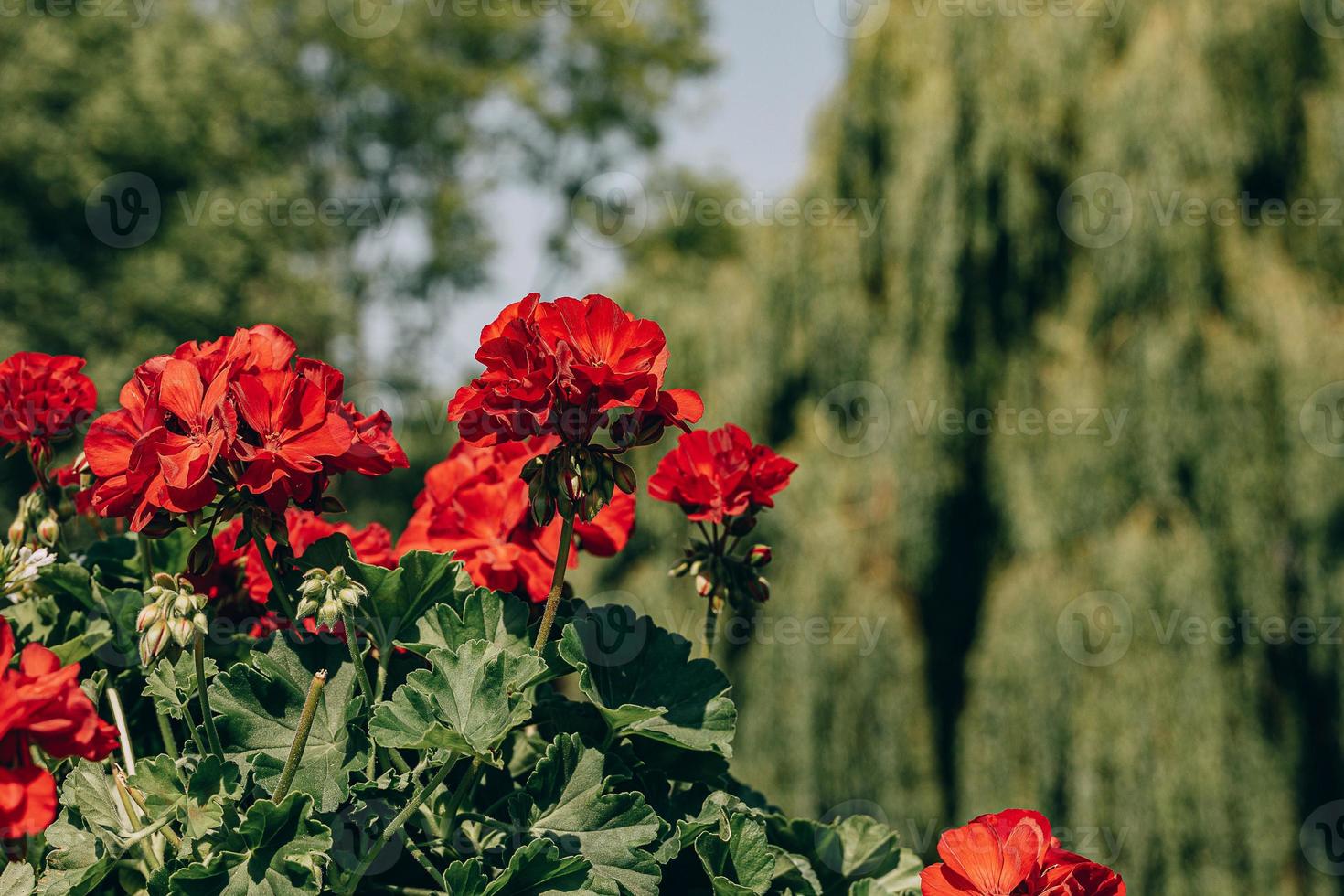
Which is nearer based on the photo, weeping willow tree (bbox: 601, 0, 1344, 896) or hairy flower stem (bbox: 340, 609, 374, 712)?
hairy flower stem (bbox: 340, 609, 374, 712)

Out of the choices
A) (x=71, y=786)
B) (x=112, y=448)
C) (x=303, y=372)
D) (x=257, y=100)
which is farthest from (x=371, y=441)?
(x=257, y=100)

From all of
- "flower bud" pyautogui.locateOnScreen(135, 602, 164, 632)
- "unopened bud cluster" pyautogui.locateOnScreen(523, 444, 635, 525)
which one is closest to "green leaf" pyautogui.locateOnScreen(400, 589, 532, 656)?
"unopened bud cluster" pyautogui.locateOnScreen(523, 444, 635, 525)

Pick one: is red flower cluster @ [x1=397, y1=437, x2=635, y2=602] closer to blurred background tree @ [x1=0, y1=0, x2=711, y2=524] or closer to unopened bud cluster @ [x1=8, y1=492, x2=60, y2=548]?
unopened bud cluster @ [x1=8, y1=492, x2=60, y2=548]

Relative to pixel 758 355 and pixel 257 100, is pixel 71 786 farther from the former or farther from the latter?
pixel 257 100

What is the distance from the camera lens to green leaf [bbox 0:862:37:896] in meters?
0.99

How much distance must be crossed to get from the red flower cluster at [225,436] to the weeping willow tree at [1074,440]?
405 cm

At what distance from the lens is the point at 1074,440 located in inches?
187

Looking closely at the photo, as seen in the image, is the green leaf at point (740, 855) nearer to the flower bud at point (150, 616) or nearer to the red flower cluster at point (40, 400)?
the flower bud at point (150, 616)

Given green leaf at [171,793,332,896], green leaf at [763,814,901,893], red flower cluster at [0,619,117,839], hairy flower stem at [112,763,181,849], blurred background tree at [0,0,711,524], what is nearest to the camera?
red flower cluster at [0,619,117,839]

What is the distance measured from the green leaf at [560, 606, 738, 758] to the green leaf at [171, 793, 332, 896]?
0.26m

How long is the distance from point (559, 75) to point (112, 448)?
14589mm

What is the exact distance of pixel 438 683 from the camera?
102cm

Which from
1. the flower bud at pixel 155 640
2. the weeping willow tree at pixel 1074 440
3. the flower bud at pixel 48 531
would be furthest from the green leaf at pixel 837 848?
the weeping willow tree at pixel 1074 440

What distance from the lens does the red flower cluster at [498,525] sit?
124 cm
